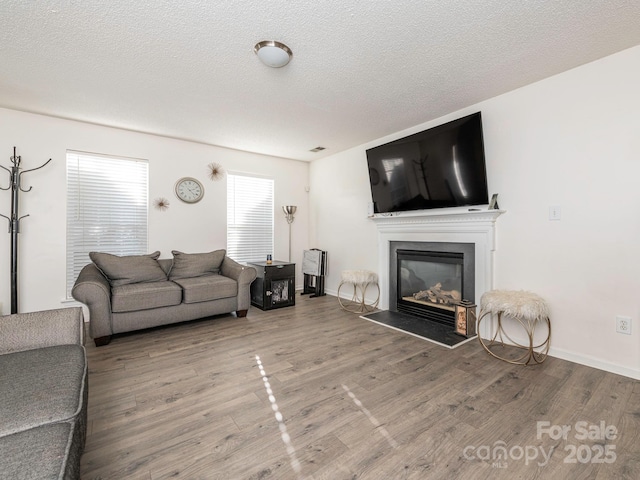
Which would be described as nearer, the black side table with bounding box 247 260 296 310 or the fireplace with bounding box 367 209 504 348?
the fireplace with bounding box 367 209 504 348

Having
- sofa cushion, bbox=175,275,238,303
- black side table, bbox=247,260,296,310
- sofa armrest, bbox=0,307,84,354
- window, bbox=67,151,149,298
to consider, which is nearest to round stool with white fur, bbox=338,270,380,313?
black side table, bbox=247,260,296,310

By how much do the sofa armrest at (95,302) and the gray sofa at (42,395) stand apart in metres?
1.15

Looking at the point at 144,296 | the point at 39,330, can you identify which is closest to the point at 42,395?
the point at 39,330

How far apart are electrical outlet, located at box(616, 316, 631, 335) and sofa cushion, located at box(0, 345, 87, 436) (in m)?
3.40

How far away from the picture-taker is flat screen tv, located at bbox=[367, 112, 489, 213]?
2973 mm

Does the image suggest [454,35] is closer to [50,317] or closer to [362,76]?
[362,76]

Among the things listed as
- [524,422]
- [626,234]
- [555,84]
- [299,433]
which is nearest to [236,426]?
[299,433]

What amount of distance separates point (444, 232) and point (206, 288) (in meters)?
2.82

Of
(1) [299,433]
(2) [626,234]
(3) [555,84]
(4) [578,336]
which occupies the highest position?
(3) [555,84]

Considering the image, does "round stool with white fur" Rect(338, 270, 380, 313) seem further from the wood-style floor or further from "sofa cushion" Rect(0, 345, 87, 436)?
"sofa cushion" Rect(0, 345, 87, 436)

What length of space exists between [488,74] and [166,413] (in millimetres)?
3480

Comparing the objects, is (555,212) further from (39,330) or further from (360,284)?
(39,330)

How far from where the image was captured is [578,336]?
8.09ft

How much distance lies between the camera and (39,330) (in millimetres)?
1675
